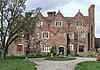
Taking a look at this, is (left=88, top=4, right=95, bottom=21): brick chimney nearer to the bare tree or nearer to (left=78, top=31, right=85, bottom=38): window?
(left=78, top=31, right=85, bottom=38): window

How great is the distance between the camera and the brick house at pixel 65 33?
6738 centimetres

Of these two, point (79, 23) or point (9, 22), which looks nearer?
point (9, 22)

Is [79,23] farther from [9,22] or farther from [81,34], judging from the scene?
[9,22]

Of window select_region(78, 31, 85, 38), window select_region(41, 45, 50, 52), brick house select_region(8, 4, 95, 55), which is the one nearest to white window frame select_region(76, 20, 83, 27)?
brick house select_region(8, 4, 95, 55)

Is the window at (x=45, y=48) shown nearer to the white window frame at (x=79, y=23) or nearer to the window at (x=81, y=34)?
the window at (x=81, y=34)

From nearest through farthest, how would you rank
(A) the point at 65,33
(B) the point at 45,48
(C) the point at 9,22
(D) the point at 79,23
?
(C) the point at 9,22 < (A) the point at 65,33 < (B) the point at 45,48 < (D) the point at 79,23

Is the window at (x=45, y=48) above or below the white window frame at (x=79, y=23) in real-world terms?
below

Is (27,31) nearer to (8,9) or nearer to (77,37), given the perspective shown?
(8,9)

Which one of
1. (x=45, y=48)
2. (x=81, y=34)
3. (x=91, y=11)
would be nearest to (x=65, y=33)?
(x=81, y=34)

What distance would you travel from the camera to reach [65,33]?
6681 cm

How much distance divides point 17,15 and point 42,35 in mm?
25316

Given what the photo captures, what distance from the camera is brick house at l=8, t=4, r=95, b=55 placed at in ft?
221

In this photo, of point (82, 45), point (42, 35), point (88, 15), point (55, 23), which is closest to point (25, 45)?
point (42, 35)

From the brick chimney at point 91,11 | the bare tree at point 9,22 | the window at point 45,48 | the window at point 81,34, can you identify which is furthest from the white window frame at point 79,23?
the bare tree at point 9,22
